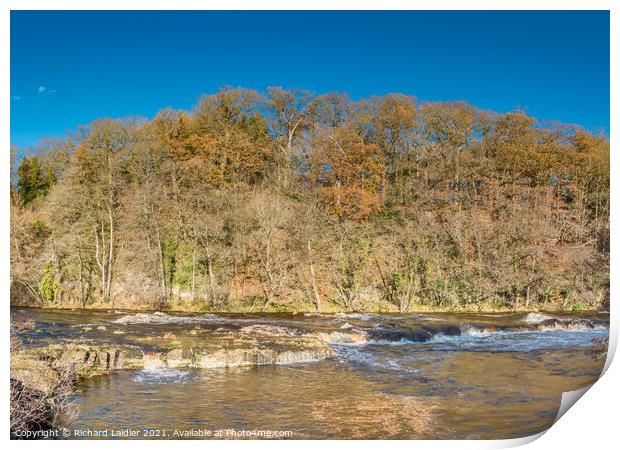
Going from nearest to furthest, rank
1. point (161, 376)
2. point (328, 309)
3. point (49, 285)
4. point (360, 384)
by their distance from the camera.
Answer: point (360, 384)
point (161, 376)
point (49, 285)
point (328, 309)

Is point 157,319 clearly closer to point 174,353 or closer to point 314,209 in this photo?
point 174,353

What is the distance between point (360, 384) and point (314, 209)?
8.89 meters

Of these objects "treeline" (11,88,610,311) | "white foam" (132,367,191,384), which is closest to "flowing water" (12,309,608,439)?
"white foam" (132,367,191,384)

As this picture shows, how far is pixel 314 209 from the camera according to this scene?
14836 mm

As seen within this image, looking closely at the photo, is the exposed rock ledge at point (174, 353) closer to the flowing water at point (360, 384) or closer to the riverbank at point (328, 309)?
the flowing water at point (360, 384)

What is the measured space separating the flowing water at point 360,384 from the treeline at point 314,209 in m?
1.41

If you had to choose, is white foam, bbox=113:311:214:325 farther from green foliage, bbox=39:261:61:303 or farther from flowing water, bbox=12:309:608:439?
green foliage, bbox=39:261:61:303

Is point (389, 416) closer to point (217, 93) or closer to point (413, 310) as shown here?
point (413, 310)

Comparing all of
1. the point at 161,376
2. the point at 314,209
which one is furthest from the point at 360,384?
the point at 314,209

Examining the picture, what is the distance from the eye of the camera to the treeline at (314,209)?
9.31 metres

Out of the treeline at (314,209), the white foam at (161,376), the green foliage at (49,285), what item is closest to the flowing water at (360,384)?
the white foam at (161,376)

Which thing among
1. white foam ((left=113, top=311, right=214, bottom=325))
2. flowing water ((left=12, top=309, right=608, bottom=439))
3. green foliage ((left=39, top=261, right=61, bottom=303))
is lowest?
flowing water ((left=12, top=309, right=608, bottom=439))

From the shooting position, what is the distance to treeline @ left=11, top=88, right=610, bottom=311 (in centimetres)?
931

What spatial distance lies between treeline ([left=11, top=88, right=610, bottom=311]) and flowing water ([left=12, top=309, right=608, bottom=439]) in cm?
141
